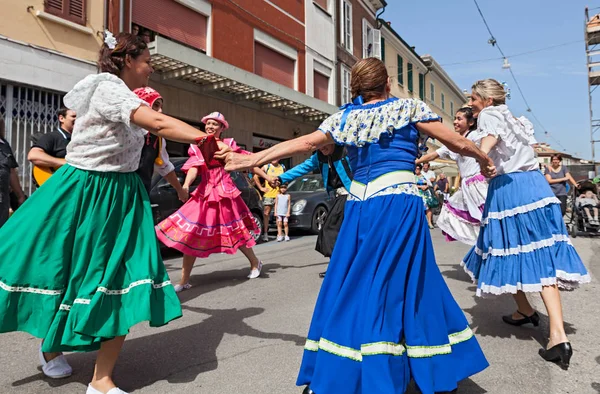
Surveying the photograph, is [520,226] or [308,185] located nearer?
[520,226]

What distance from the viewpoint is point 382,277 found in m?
2.35

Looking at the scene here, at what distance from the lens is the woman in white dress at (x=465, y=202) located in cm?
496

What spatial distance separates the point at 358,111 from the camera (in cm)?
261

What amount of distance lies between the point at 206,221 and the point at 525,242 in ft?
10.9

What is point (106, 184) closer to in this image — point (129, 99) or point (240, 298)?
point (129, 99)

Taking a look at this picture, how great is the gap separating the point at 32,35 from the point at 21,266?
30.0 ft

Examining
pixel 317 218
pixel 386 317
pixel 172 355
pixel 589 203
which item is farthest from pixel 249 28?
pixel 386 317

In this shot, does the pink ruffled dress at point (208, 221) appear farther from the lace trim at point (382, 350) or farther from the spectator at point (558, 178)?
the spectator at point (558, 178)

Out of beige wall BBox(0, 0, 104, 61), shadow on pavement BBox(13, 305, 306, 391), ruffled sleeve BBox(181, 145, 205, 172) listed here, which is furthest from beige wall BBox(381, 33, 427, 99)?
shadow on pavement BBox(13, 305, 306, 391)

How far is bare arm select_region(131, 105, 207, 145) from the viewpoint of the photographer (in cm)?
235

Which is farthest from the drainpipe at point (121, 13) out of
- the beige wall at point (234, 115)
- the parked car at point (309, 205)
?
the parked car at point (309, 205)

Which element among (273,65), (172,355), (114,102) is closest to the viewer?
(114,102)

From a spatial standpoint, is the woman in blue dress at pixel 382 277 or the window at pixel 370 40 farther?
the window at pixel 370 40

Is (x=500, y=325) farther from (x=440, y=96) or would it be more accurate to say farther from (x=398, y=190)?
(x=440, y=96)
